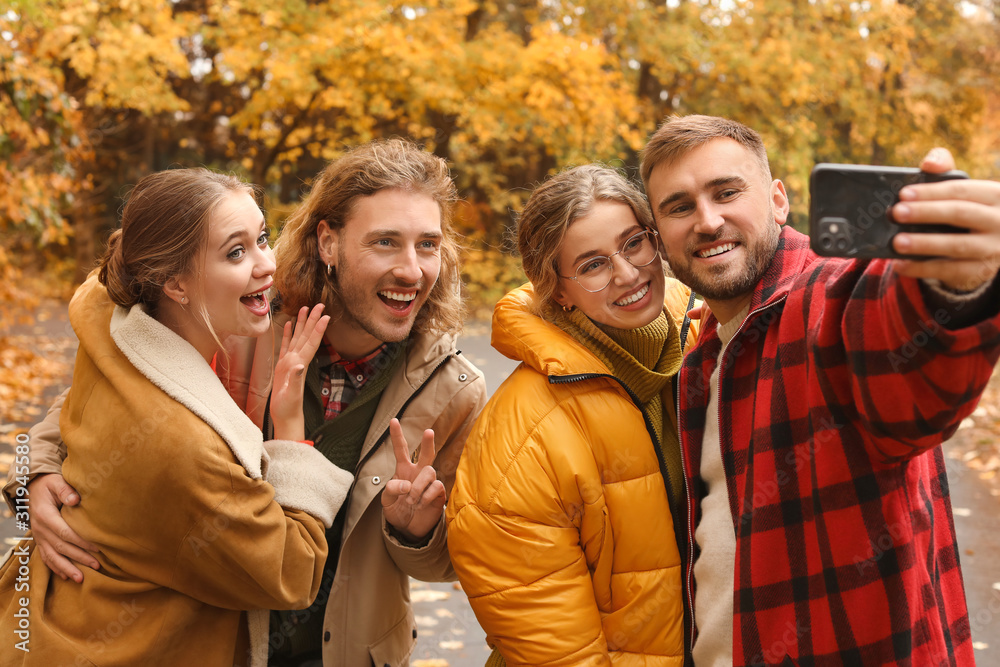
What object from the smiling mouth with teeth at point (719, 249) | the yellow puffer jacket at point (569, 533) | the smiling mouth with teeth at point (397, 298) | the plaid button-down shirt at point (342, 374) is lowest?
the yellow puffer jacket at point (569, 533)

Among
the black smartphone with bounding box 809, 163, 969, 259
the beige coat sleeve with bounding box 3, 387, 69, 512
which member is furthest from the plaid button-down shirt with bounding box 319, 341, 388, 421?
the black smartphone with bounding box 809, 163, 969, 259

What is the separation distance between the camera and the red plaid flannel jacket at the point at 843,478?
1.44m

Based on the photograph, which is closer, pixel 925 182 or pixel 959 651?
pixel 925 182

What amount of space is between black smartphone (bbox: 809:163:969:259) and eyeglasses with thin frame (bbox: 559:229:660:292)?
1.01 meters

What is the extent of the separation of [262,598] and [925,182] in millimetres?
1859

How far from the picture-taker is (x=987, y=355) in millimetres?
1310

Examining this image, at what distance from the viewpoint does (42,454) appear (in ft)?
7.77

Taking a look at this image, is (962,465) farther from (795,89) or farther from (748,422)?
(795,89)

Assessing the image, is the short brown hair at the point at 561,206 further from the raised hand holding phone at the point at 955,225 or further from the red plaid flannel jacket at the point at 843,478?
the raised hand holding phone at the point at 955,225

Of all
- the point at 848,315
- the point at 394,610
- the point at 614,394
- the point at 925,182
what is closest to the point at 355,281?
the point at 614,394

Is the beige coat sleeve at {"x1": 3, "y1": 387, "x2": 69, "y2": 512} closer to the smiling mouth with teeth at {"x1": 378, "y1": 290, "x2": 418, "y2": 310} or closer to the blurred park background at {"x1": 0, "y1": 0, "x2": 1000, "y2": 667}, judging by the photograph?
the smiling mouth with teeth at {"x1": 378, "y1": 290, "x2": 418, "y2": 310}

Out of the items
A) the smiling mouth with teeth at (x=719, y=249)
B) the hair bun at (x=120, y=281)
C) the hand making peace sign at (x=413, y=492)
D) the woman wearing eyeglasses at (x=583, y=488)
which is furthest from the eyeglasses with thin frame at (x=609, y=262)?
the hair bun at (x=120, y=281)

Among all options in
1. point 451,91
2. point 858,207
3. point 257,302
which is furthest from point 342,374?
point 451,91

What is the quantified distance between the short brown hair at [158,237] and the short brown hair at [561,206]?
990mm
